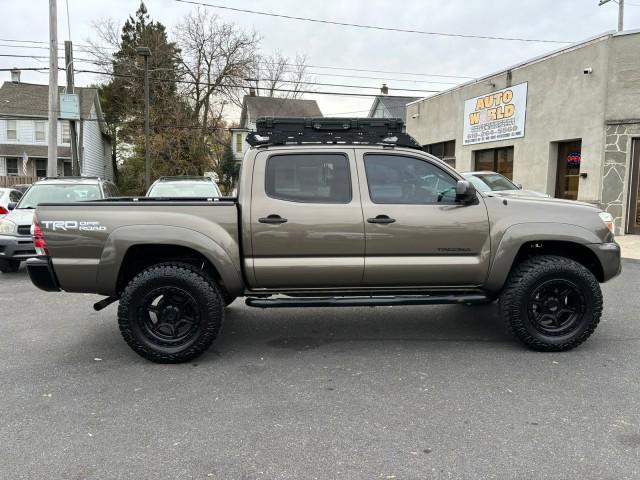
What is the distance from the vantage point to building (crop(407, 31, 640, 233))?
12.8 m

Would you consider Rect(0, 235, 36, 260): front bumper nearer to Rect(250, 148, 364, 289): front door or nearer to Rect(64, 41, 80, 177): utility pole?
Rect(250, 148, 364, 289): front door

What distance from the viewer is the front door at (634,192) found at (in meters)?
12.9

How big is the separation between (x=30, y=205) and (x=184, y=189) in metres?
3.10

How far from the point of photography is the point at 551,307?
4512 mm

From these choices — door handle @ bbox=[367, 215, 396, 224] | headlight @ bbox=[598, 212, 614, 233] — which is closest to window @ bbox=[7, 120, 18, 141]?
door handle @ bbox=[367, 215, 396, 224]

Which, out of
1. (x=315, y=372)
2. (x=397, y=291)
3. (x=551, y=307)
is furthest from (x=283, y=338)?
(x=551, y=307)

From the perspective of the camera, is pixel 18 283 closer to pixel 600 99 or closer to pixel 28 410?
pixel 28 410

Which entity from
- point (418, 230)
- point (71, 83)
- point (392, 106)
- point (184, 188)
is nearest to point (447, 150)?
point (184, 188)

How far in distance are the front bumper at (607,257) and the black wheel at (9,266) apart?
8.72 metres

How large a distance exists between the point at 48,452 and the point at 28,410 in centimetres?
69

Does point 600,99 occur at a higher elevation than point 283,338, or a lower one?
higher

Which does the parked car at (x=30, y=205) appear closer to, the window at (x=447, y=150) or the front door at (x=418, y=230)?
the front door at (x=418, y=230)

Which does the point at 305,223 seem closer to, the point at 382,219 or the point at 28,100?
the point at 382,219

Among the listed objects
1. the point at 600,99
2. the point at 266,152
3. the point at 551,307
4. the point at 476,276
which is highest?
the point at 600,99
